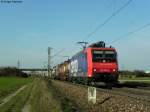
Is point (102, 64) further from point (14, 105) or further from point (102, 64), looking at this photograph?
point (14, 105)

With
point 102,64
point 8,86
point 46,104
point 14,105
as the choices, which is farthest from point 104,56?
point 8,86

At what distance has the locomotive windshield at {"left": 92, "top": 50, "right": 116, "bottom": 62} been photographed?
1577 inches

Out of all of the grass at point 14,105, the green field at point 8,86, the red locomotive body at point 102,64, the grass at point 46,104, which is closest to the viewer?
the grass at point 46,104

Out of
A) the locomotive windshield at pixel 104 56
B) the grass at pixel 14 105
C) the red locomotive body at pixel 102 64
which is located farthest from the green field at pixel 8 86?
the locomotive windshield at pixel 104 56

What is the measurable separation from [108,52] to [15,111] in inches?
715

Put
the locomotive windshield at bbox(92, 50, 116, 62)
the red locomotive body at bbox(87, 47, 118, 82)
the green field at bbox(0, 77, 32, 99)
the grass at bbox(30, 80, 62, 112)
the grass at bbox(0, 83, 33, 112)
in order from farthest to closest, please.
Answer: the green field at bbox(0, 77, 32, 99) → the locomotive windshield at bbox(92, 50, 116, 62) → the red locomotive body at bbox(87, 47, 118, 82) → the grass at bbox(0, 83, 33, 112) → the grass at bbox(30, 80, 62, 112)

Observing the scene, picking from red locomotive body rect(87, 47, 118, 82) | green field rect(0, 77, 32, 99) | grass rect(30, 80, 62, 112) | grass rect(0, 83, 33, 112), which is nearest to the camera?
grass rect(30, 80, 62, 112)

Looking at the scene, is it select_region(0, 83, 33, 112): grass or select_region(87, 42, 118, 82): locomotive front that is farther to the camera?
select_region(87, 42, 118, 82): locomotive front

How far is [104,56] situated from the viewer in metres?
40.2

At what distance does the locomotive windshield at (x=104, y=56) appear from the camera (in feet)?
131

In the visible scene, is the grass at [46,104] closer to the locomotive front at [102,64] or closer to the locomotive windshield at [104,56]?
the locomotive front at [102,64]

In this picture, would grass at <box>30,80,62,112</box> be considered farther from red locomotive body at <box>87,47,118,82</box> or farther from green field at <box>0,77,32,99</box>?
green field at <box>0,77,32,99</box>

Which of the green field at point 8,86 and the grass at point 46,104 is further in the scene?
the green field at point 8,86

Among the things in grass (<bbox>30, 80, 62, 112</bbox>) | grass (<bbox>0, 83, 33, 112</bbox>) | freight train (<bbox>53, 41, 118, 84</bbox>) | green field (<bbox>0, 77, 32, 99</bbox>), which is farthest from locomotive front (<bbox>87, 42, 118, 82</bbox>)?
green field (<bbox>0, 77, 32, 99</bbox>)
